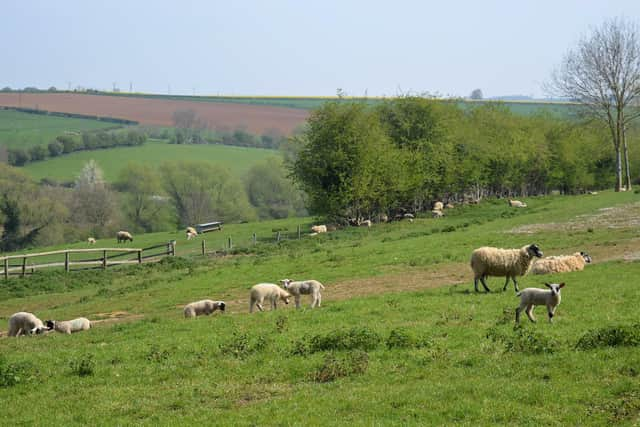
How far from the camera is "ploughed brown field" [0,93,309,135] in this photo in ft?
575

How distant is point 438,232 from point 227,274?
57.1 ft

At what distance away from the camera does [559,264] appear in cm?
2622

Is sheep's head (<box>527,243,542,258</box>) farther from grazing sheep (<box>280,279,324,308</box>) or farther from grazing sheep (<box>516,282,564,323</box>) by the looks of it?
grazing sheep (<box>280,279,324,308</box>)

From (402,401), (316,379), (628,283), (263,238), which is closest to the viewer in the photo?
(402,401)

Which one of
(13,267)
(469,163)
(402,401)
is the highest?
(469,163)

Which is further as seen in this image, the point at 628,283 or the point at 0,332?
the point at 0,332

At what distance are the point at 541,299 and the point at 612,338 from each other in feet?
9.86

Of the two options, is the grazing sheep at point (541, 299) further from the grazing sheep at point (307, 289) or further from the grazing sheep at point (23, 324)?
the grazing sheep at point (23, 324)

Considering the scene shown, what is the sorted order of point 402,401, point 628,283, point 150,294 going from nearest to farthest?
point 402,401, point 628,283, point 150,294

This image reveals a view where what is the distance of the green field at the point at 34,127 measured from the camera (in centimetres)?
14388

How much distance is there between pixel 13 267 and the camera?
49.4m

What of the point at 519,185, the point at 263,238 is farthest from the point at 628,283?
the point at 519,185

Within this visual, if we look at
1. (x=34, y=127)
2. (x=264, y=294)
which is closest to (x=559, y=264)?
(x=264, y=294)

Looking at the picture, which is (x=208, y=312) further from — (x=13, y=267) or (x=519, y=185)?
(x=519, y=185)
